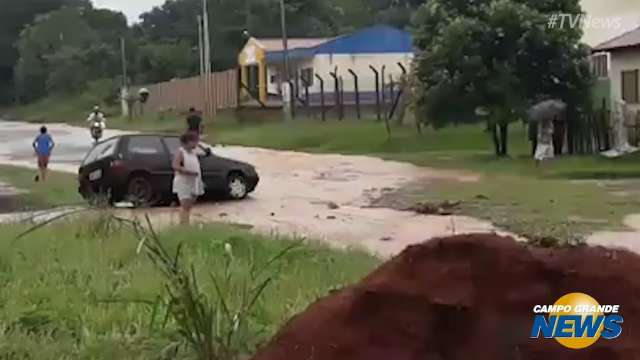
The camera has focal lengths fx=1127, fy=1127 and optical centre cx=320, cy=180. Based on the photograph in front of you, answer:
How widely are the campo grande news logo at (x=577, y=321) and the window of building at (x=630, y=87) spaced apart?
26694mm

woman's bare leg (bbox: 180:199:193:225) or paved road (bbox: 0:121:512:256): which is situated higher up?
woman's bare leg (bbox: 180:199:193:225)

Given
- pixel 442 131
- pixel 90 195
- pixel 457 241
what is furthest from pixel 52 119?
pixel 457 241

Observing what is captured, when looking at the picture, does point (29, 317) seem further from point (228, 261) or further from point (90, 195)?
point (90, 195)

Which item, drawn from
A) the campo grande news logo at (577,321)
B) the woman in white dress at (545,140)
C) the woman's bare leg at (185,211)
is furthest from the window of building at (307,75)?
the campo grande news logo at (577,321)

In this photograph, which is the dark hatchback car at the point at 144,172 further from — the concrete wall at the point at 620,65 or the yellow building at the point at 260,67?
the yellow building at the point at 260,67

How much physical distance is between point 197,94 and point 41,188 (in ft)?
142

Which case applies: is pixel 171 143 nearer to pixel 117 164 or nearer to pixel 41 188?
pixel 117 164

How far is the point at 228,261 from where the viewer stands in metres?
8.70

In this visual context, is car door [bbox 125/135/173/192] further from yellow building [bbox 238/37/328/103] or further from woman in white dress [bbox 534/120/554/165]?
yellow building [bbox 238/37/328/103]

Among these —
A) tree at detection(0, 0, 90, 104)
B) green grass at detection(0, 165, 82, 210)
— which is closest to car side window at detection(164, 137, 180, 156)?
green grass at detection(0, 165, 82, 210)

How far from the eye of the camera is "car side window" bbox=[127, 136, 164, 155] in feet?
68.9

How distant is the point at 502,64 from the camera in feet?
99.2

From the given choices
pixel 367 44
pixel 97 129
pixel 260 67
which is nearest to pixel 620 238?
pixel 97 129

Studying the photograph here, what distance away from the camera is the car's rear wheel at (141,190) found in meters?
20.4
